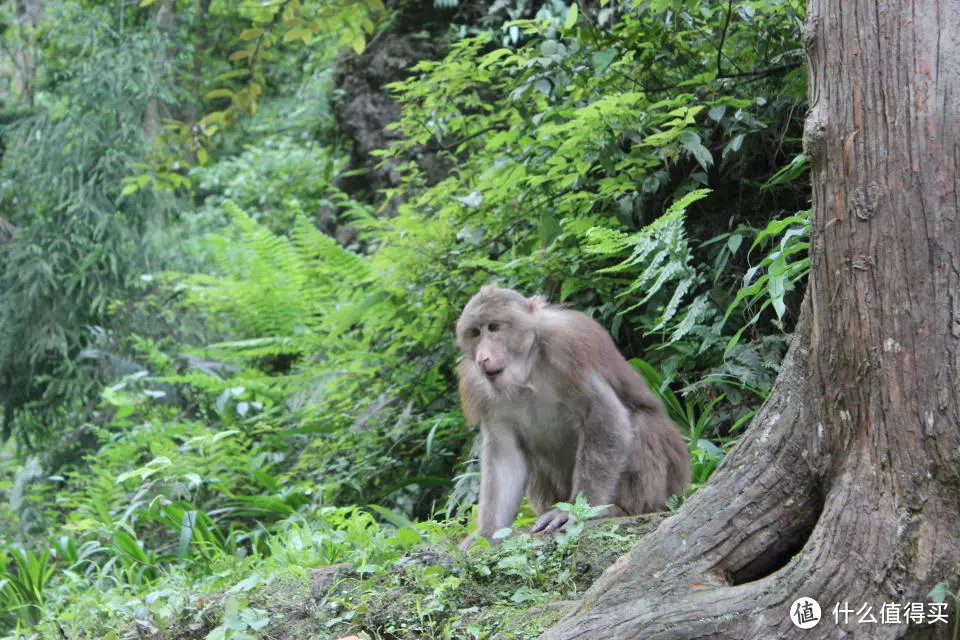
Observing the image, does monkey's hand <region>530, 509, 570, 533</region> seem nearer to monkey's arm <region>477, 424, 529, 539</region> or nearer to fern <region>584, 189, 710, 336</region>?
monkey's arm <region>477, 424, 529, 539</region>

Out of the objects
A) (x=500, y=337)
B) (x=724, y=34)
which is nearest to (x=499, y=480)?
(x=500, y=337)

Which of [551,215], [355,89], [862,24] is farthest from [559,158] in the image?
[355,89]

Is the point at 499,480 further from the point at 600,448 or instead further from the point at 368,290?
the point at 368,290

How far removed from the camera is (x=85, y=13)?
36.8 feet

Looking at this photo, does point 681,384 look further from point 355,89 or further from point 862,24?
point 355,89

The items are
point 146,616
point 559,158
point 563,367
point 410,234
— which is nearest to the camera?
point 146,616

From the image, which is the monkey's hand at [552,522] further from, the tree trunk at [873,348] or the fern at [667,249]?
the tree trunk at [873,348]

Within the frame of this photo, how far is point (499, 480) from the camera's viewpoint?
5.18m

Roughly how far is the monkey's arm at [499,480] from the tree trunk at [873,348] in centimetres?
186

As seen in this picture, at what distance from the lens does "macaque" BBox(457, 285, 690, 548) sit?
4.93 m

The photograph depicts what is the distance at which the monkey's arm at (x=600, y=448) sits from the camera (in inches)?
194

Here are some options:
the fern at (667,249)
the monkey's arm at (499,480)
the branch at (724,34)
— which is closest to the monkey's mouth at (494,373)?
the monkey's arm at (499,480)

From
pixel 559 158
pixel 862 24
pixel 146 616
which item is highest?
pixel 862 24

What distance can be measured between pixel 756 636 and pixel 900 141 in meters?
1.46
